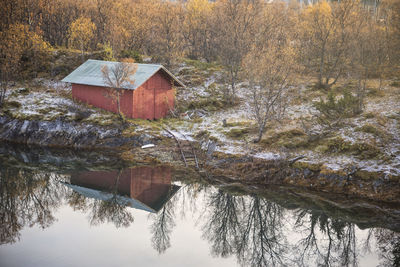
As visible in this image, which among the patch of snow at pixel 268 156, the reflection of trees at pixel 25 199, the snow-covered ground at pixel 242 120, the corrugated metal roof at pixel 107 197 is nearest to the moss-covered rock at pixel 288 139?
the snow-covered ground at pixel 242 120

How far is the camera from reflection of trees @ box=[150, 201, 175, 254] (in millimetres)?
16688

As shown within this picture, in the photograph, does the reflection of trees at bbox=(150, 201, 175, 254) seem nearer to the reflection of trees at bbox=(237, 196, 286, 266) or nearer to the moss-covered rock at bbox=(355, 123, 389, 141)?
the reflection of trees at bbox=(237, 196, 286, 266)

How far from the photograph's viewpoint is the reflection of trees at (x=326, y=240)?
52.5 feet

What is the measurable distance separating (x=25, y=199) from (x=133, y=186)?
6.07m

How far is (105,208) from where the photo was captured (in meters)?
19.8

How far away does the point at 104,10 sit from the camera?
160 feet

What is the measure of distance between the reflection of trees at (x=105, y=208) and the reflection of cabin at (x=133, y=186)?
25cm

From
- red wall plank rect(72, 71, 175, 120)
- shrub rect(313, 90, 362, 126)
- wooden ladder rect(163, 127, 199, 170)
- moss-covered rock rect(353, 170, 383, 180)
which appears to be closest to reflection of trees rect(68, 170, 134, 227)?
wooden ladder rect(163, 127, 199, 170)

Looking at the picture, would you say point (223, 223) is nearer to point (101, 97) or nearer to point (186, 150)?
point (186, 150)

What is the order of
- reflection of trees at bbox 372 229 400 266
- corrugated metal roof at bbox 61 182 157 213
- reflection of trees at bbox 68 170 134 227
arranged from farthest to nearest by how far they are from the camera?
corrugated metal roof at bbox 61 182 157 213, reflection of trees at bbox 68 170 134 227, reflection of trees at bbox 372 229 400 266

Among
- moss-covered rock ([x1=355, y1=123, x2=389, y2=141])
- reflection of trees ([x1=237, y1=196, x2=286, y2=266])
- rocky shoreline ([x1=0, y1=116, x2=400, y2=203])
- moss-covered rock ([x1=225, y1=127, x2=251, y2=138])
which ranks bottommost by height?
→ reflection of trees ([x1=237, y1=196, x2=286, y2=266])

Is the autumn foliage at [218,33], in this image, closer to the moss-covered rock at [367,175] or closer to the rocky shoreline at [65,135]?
the rocky shoreline at [65,135]

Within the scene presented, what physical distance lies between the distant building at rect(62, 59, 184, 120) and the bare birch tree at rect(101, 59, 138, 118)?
1.12ft

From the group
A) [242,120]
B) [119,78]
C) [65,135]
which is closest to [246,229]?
[242,120]
